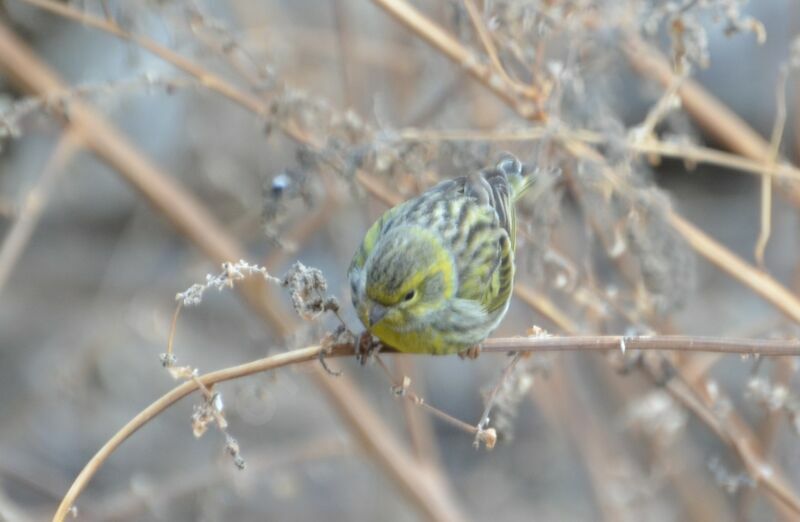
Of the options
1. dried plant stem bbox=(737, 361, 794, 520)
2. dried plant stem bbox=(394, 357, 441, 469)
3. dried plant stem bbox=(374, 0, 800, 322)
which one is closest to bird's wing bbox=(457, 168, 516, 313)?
dried plant stem bbox=(374, 0, 800, 322)

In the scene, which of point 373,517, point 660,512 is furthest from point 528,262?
point 373,517

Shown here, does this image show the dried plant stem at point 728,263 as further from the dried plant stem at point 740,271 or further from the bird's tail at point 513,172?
the bird's tail at point 513,172

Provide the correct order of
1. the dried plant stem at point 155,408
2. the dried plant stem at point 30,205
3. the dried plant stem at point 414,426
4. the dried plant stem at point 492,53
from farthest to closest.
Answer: the dried plant stem at point 414,426
the dried plant stem at point 30,205
the dried plant stem at point 492,53
the dried plant stem at point 155,408

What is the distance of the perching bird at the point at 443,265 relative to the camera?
Answer: 8.61 ft

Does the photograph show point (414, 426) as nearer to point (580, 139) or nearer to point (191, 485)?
point (191, 485)

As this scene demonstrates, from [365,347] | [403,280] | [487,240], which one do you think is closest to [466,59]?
[487,240]

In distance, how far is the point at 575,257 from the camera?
4.93 meters

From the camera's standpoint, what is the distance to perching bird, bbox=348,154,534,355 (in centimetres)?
262

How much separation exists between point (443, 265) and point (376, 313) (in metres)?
0.38

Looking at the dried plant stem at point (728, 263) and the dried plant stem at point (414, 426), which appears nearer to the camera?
the dried plant stem at point (728, 263)

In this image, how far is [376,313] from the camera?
2555 mm

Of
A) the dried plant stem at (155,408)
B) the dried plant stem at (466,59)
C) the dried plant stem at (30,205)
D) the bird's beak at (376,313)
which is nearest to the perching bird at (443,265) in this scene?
the bird's beak at (376,313)

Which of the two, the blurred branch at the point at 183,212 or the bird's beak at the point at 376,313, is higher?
the blurred branch at the point at 183,212

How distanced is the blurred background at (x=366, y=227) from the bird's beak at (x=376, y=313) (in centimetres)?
29
